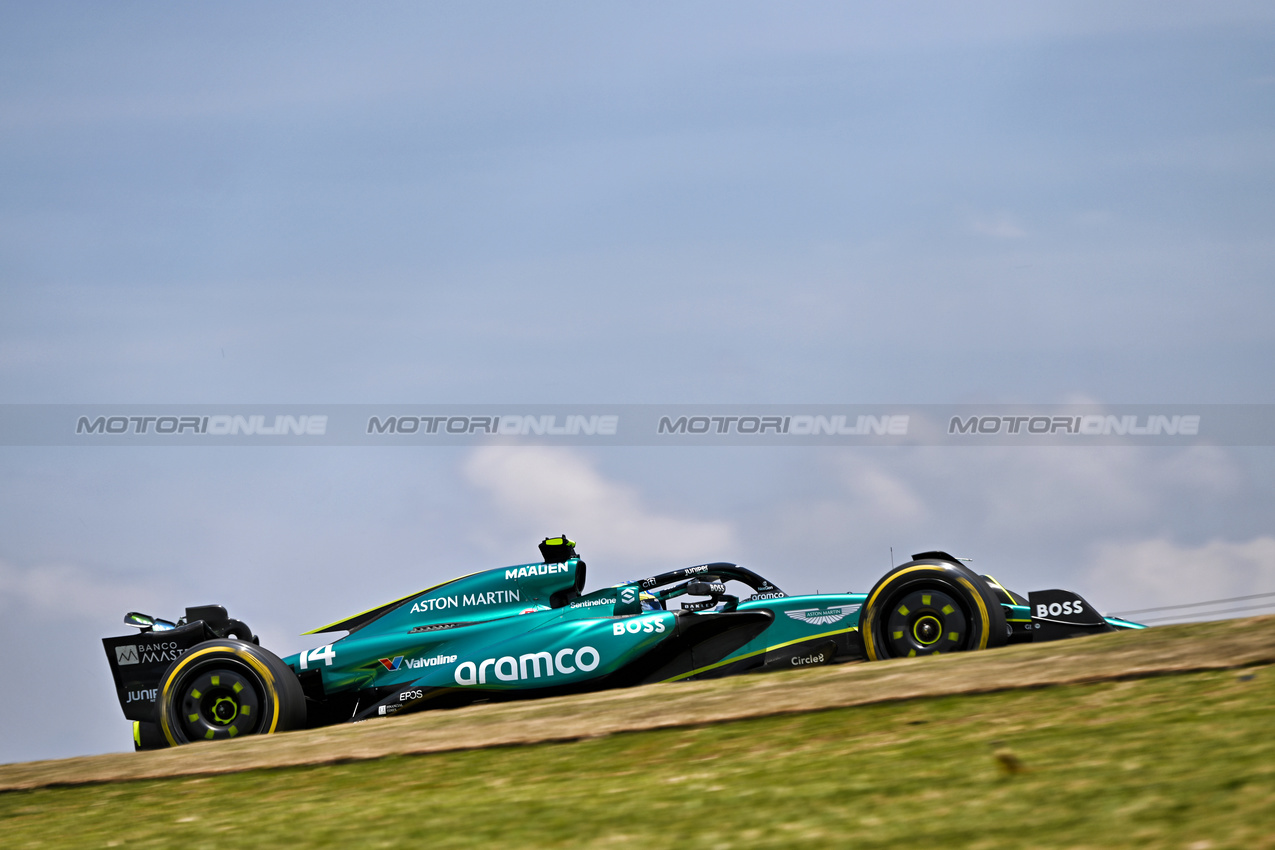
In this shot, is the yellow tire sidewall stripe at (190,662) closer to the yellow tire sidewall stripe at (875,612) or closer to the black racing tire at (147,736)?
the black racing tire at (147,736)

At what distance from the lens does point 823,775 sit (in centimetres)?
471

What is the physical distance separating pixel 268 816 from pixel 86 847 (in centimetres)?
84

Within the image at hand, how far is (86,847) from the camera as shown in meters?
5.42

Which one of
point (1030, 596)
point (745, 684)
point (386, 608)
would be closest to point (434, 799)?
point (745, 684)

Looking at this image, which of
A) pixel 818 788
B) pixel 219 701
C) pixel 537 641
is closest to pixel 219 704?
pixel 219 701

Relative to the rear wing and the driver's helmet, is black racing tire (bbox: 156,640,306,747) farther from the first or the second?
the driver's helmet

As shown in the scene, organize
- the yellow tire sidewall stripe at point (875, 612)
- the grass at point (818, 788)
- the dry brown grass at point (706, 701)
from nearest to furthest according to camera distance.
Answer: the grass at point (818, 788)
the dry brown grass at point (706, 701)
the yellow tire sidewall stripe at point (875, 612)

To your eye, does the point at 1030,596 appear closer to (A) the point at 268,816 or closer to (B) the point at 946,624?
(B) the point at 946,624

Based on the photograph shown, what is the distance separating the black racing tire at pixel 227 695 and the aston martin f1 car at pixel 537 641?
1 centimetres

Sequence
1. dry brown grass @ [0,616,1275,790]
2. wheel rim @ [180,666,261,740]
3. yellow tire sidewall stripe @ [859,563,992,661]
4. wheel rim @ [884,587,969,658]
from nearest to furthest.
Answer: dry brown grass @ [0,616,1275,790] → yellow tire sidewall stripe @ [859,563,992,661] → wheel rim @ [884,587,969,658] → wheel rim @ [180,666,261,740]

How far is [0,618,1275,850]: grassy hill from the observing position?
3.83 meters

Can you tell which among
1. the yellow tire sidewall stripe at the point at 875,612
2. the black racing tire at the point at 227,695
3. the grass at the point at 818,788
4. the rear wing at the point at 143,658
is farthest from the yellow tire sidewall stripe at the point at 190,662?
the yellow tire sidewall stripe at the point at 875,612

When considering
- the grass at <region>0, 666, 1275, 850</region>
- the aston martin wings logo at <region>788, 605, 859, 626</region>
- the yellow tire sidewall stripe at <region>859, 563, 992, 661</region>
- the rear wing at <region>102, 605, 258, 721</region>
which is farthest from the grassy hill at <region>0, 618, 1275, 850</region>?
the rear wing at <region>102, 605, 258, 721</region>

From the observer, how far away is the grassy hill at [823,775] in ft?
12.6
